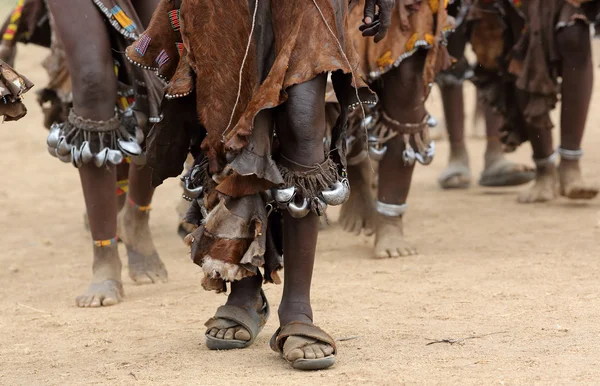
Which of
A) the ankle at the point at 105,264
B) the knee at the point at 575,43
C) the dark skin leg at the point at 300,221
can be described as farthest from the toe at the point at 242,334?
the knee at the point at 575,43

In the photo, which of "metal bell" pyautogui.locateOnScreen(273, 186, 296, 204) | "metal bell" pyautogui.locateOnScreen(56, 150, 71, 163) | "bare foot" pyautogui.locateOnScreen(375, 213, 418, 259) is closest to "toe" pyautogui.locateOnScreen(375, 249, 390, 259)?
"bare foot" pyautogui.locateOnScreen(375, 213, 418, 259)

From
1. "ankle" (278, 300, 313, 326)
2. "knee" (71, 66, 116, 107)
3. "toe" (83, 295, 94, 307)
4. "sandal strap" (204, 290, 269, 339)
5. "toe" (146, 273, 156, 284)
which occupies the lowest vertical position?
"toe" (146, 273, 156, 284)

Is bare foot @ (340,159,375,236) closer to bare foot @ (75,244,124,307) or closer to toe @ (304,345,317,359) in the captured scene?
bare foot @ (75,244,124,307)

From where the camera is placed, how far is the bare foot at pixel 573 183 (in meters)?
6.14

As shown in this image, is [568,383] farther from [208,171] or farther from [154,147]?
[154,147]

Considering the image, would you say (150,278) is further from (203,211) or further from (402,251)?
(203,211)

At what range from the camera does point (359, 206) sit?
5898 millimetres

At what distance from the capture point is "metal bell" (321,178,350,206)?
11.3 feet

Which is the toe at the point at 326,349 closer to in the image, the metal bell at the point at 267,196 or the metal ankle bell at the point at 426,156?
the metal bell at the point at 267,196

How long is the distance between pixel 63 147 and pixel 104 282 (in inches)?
25.3

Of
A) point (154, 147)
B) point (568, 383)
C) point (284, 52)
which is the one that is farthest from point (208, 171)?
point (568, 383)

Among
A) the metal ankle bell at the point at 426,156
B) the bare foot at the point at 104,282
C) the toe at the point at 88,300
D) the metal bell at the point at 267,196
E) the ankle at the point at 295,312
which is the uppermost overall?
the metal bell at the point at 267,196

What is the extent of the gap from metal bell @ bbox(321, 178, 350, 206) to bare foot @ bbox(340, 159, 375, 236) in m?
2.37

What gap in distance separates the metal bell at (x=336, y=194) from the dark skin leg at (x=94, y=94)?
1460mm
